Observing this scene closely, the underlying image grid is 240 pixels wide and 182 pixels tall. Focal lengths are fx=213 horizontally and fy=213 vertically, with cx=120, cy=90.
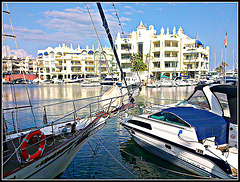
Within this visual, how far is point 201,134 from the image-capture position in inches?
325

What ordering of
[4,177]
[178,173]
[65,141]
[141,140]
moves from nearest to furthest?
[4,177], [65,141], [178,173], [141,140]

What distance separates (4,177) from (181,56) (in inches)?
2666

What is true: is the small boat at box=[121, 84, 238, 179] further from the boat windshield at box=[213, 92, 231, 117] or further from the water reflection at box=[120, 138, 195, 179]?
the water reflection at box=[120, 138, 195, 179]

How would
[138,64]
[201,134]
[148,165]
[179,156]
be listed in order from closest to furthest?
[201,134], [179,156], [148,165], [138,64]

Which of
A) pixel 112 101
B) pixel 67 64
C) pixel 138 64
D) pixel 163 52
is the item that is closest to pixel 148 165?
pixel 112 101

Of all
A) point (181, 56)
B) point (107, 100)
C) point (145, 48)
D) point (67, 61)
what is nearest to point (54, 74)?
point (67, 61)

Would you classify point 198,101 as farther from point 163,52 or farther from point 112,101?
point 163,52

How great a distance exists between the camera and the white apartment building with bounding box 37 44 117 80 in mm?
86312

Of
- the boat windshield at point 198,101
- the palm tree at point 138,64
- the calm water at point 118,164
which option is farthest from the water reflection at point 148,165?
the palm tree at point 138,64

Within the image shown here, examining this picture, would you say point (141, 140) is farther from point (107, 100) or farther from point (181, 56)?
point (181, 56)

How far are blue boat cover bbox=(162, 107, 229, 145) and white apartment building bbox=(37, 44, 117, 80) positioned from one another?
7418cm

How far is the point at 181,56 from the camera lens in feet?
224

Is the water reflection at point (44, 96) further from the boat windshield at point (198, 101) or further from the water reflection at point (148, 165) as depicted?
the boat windshield at point (198, 101)

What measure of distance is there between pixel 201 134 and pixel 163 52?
59.1m
